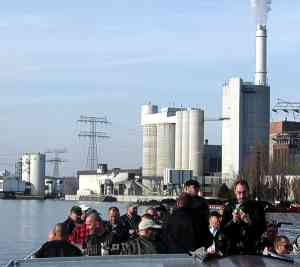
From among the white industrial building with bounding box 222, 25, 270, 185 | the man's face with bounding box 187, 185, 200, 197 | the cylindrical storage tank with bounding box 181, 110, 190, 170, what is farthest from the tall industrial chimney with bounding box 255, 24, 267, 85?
the man's face with bounding box 187, 185, 200, 197

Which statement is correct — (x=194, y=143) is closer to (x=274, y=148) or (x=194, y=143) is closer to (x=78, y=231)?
(x=274, y=148)

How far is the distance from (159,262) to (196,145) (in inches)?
6558

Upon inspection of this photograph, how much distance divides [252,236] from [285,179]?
10328 cm

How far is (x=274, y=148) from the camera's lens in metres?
167

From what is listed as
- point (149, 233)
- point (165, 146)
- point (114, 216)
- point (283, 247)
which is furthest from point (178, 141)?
point (149, 233)

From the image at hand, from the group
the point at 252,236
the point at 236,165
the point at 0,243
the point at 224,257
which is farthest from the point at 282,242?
the point at 236,165

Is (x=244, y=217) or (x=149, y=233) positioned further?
(x=149, y=233)

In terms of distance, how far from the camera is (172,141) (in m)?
183

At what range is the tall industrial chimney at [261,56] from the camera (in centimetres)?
16012

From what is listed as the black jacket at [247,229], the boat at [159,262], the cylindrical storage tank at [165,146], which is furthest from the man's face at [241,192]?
the cylindrical storage tank at [165,146]

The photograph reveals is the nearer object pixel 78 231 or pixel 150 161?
pixel 78 231

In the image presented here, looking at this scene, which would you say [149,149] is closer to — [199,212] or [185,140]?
[185,140]

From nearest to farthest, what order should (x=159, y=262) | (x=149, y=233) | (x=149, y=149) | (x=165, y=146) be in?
(x=159, y=262) < (x=149, y=233) < (x=165, y=146) < (x=149, y=149)

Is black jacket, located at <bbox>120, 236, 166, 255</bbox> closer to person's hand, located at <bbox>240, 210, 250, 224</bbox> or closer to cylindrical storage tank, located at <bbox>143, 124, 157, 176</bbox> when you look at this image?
person's hand, located at <bbox>240, 210, 250, 224</bbox>
